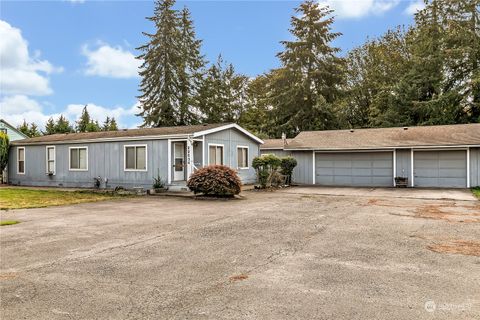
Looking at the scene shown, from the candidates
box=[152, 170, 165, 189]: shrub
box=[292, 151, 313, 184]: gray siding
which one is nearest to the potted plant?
box=[152, 170, 165, 189]: shrub

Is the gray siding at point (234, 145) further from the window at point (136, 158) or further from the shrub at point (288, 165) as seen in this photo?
the window at point (136, 158)

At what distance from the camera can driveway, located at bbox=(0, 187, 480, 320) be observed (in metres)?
3.72

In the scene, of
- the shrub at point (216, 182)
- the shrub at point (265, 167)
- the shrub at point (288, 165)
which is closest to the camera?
the shrub at point (216, 182)

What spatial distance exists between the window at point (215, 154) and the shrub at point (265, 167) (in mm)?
1813

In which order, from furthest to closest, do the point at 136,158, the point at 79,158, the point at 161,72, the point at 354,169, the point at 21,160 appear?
the point at 161,72 < the point at 21,160 < the point at 354,169 < the point at 79,158 < the point at 136,158

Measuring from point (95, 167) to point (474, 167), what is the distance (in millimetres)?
19921

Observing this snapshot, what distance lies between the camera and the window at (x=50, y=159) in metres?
20.9

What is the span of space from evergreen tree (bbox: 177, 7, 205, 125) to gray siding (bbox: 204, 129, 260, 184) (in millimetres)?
18536

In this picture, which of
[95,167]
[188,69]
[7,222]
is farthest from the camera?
[188,69]

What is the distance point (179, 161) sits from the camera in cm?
1766

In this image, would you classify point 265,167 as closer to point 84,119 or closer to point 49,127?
point 49,127

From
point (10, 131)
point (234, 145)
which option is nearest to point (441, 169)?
point (234, 145)

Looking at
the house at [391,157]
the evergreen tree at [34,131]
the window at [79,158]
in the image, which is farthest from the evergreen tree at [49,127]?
the house at [391,157]

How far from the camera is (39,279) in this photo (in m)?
4.67
